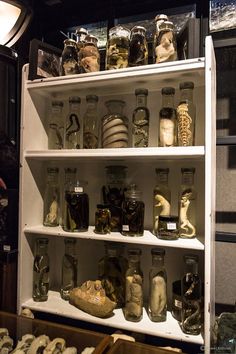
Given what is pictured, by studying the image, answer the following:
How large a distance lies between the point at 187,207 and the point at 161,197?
0.12m

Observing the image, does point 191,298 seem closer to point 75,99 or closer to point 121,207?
point 121,207

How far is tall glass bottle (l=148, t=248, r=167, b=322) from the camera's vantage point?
1.25 meters

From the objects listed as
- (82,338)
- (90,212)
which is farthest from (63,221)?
(82,338)

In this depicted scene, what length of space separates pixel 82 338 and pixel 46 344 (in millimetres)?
149

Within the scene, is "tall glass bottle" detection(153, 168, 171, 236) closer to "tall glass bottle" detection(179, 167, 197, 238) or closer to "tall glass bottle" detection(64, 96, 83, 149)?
"tall glass bottle" detection(179, 167, 197, 238)

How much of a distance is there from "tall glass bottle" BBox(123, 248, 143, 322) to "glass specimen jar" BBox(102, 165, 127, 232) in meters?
0.15

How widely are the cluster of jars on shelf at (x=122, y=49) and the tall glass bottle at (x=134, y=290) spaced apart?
0.81 m

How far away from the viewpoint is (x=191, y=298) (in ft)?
3.84

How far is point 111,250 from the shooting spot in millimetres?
1390

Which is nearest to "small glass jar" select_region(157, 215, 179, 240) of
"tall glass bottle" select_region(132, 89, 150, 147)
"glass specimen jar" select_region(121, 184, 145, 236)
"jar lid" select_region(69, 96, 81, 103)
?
"glass specimen jar" select_region(121, 184, 145, 236)

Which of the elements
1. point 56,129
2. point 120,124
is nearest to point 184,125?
point 120,124

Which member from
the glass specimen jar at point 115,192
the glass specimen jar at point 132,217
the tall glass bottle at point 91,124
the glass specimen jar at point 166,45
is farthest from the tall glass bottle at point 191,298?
the glass specimen jar at point 166,45

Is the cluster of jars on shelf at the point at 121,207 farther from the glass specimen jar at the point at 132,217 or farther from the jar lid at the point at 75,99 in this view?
the jar lid at the point at 75,99

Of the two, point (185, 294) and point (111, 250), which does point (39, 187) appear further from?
point (185, 294)
